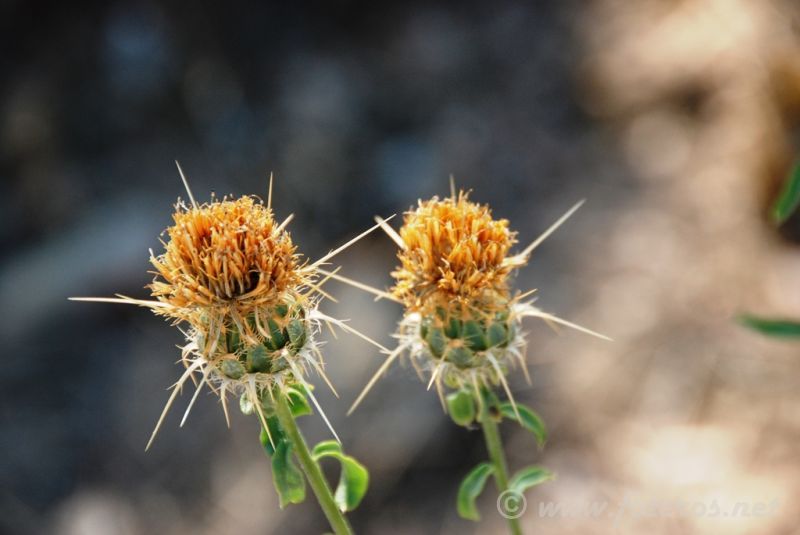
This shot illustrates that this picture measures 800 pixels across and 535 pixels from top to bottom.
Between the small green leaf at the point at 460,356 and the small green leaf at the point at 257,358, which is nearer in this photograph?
the small green leaf at the point at 257,358

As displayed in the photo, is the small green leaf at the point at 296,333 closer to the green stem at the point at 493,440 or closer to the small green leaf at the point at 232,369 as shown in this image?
the small green leaf at the point at 232,369

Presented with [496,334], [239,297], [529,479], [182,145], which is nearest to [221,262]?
[239,297]

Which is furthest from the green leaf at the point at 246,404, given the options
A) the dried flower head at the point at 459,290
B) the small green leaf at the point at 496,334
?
the small green leaf at the point at 496,334

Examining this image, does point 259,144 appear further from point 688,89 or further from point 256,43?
point 688,89

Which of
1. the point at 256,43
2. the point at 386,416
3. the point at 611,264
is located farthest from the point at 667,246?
the point at 256,43

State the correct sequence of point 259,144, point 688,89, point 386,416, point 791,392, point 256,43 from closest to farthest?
point 791,392, point 386,416, point 688,89, point 259,144, point 256,43

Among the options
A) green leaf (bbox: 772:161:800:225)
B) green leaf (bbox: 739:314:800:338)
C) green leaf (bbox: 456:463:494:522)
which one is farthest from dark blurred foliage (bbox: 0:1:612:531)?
green leaf (bbox: 739:314:800:338)

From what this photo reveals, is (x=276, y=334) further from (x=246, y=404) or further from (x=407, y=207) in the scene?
(x=407, y=207)

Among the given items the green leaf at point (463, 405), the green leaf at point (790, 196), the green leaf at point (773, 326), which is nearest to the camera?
the green leaf at point (773, 326)
